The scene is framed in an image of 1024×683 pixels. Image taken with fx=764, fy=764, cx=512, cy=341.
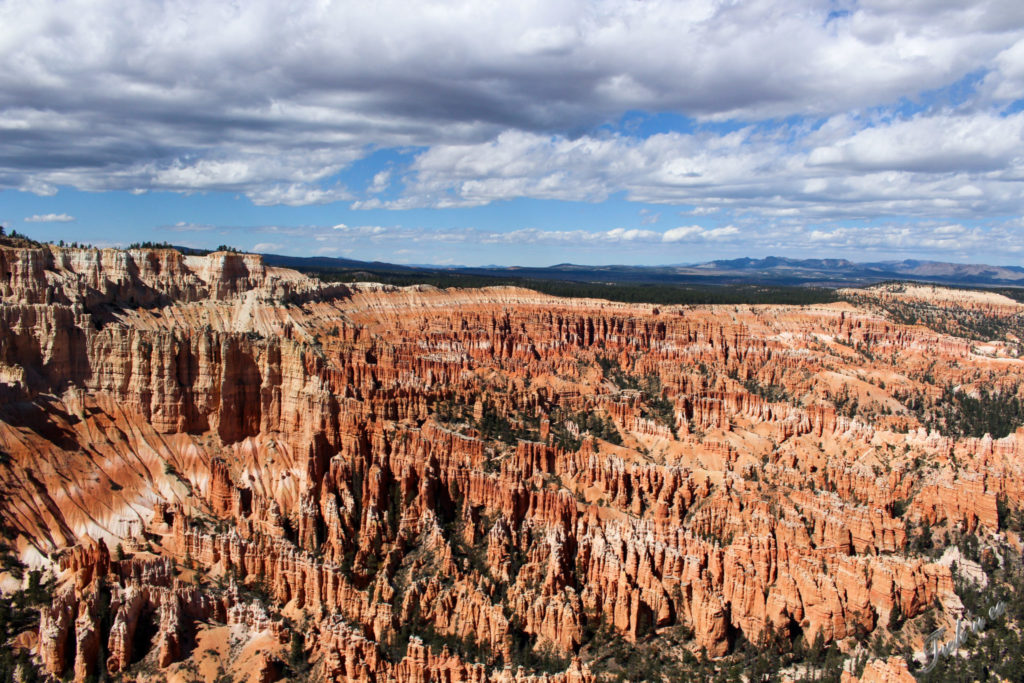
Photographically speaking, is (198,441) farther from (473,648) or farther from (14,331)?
(473,648)

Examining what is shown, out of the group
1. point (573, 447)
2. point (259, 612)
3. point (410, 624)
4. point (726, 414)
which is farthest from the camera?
point (726, 414)

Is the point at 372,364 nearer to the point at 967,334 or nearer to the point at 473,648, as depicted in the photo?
the point at 473,648

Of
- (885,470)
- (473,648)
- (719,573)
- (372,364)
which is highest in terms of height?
(372,364)

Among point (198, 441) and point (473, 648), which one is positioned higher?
point (198, 441)

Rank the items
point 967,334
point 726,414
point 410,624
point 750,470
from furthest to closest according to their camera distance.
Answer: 1. point 967,334
2. point 726,414
3. point 750,470
4. point 410,624

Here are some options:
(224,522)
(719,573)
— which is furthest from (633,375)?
(224,522)

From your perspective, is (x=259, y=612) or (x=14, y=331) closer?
(x=259, y=612)
